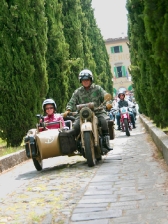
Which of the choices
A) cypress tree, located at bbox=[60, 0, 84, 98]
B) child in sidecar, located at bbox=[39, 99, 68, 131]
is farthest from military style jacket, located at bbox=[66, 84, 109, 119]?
cypress tree, located at bbox=[60, 0, 84, 98]

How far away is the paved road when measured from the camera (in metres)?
4.79

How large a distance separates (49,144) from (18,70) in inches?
263

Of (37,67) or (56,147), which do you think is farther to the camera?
(37,67)

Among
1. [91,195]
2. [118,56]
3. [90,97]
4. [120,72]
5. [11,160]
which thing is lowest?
[91,195]

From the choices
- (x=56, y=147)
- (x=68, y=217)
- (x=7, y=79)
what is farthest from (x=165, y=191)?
(x=7, y=79)

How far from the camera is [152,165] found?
839cm

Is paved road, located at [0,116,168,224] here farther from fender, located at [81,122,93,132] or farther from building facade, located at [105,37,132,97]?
building facade, located at [105,37,132,97]

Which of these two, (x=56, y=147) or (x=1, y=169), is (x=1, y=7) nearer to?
(x=1, y=169)

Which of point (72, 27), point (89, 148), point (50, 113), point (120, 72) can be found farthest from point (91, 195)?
point (120, 72)

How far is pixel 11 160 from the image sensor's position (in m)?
11.4

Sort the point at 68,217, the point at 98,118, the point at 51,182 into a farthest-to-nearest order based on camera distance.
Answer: the point at 98,118 → the point at 51,182 → the point at 68,217

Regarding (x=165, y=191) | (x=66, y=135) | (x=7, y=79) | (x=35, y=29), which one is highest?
(x=35, y=29)

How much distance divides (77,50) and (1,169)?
63.1ft

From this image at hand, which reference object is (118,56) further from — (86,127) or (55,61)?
(86,127)
